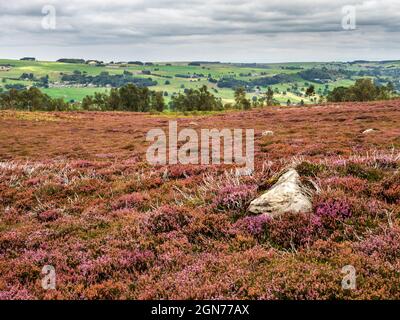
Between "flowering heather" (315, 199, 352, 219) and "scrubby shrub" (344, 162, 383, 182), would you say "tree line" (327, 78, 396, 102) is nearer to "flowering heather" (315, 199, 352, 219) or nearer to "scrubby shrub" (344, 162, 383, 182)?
"scrubby shrub" (344, 162, 383, 182)

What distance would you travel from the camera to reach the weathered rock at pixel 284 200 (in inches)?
391

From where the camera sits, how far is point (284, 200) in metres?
10.1

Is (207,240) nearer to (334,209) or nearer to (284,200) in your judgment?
(284,200)

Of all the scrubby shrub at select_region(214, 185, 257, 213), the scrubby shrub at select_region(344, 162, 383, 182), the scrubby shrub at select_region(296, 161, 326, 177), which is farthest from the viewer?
the scrubby shrub at select_region(296, 161, 326, 177)

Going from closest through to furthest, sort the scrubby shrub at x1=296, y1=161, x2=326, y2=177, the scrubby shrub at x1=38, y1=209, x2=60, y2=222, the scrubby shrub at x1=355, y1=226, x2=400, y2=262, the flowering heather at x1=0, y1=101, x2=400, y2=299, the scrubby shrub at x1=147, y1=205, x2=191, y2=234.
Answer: the flowering heather at x1=0, y1=101, x2=400, y2=299
the scrubby shrub at x1=355, y1=226, x2=400, y2=262
the scrubby shrub at x1=147, y1=205, x2=191, y2=234
the scrubby shrub at x1=296, y1=161, x2=326, y2=177
the scrubby shrub at x1=38, y1=209, x2=60, y2=222

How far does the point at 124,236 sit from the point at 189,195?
11.7ft

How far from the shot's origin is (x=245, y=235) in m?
9.41

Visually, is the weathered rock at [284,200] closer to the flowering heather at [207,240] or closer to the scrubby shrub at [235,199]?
the flowering heather at [207,240]

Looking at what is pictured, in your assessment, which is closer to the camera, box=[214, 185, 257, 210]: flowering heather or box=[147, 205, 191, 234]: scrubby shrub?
box=[147, 205, 191, 234]: scrubby shrub

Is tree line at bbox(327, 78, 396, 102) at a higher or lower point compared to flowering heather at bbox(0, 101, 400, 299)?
higher

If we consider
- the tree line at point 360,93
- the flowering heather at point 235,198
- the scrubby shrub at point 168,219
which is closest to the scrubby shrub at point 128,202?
the scrubby shrub at point 168,219

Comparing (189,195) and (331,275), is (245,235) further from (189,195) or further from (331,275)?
(189,195)

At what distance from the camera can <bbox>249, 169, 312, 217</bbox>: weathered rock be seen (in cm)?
994

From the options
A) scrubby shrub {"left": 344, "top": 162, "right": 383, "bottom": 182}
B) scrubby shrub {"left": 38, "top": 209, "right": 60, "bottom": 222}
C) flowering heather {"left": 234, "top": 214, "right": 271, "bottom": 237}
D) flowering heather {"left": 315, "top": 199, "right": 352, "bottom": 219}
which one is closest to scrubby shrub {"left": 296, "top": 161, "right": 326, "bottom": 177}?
scrubby shrub {"left": 344, "top": 162, "right": 383, "bottom": 182}
